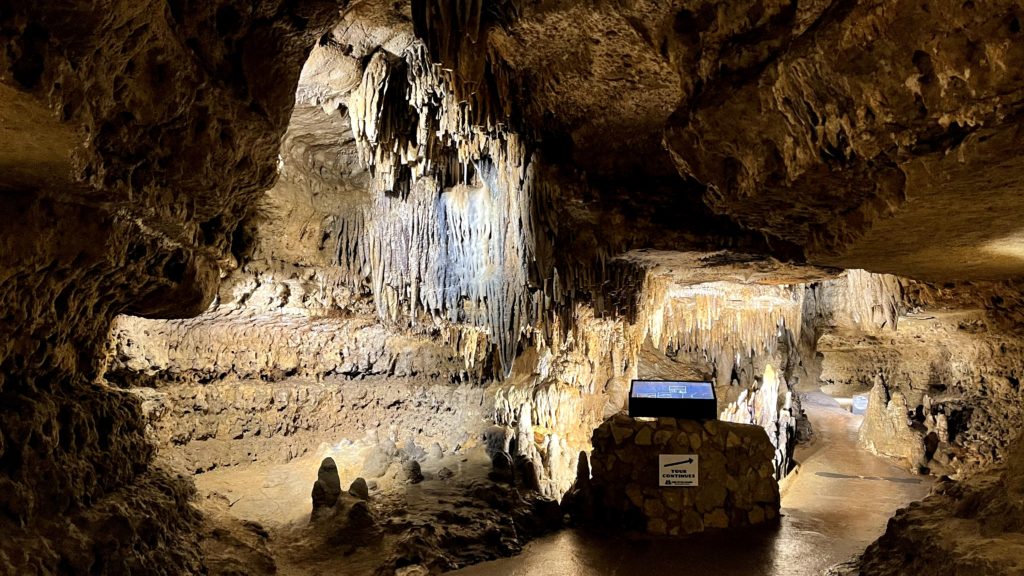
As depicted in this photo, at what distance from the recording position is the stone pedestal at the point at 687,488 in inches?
244

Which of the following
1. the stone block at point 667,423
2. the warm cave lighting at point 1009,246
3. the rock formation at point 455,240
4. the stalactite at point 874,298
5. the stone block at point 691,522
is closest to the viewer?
the rock formation at point 455,240

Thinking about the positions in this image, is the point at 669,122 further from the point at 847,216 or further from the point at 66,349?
the point at 66,349

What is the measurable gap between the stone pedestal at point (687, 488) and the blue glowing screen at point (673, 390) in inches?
10.4

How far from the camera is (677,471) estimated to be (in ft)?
20.3

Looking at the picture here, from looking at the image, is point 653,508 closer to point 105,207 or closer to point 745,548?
point 745,548

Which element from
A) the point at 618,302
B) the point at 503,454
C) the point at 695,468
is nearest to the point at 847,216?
the point at 695,468

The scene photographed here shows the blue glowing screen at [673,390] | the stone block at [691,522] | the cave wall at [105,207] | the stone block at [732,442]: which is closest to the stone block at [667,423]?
the blue glowing screen at [673,390]

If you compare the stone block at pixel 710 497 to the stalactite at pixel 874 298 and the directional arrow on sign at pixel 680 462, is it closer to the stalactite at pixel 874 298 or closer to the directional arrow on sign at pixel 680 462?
the directional arrow on sign at pixel 680 462

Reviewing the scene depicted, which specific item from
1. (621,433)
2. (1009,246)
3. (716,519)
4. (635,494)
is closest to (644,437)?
(621,433)

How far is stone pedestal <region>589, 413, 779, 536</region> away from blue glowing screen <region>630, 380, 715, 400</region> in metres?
0.26

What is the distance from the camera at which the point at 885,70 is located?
96.1 inches

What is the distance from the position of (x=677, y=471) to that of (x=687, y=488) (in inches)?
8.2

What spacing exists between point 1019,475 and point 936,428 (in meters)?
7.93

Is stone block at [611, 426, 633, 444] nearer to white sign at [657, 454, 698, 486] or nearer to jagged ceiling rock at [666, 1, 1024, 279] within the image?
white sign at [657, 454, 698, 486]
